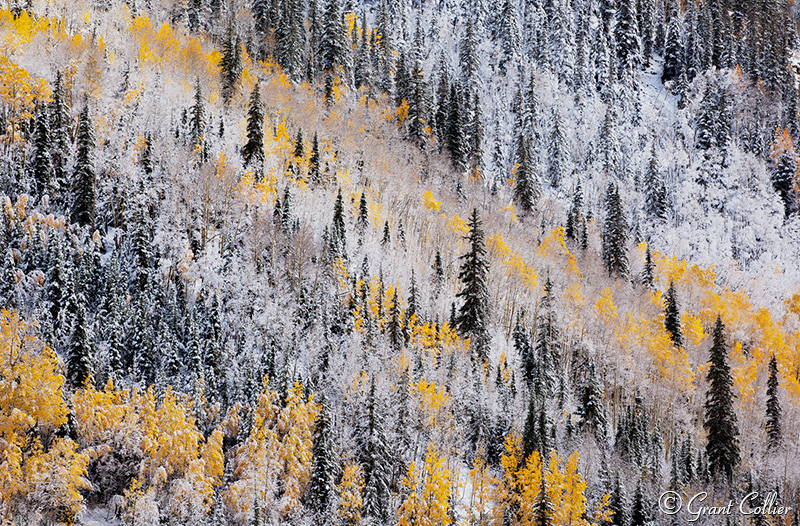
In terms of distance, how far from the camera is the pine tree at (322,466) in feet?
116

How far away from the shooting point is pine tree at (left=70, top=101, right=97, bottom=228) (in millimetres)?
43750

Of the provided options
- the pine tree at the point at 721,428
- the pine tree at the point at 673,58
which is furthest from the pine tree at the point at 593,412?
the pine tree at the point at 673,58

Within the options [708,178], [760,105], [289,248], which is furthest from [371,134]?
[760,105]

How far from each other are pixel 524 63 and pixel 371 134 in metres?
47.9

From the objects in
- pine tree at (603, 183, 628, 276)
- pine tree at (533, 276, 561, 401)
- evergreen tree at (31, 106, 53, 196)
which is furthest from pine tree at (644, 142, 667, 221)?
evergreen tree at (31, 106, 53, 196)

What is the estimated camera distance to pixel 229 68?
72938 mm

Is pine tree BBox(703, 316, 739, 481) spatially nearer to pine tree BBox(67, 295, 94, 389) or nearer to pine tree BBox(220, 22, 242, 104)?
pine tree BBox(67, 295, 94, 389)

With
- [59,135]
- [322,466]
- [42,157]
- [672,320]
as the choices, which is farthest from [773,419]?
[59,135]

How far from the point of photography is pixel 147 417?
3478 cm

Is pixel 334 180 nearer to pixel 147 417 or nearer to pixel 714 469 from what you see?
pixel 147 417

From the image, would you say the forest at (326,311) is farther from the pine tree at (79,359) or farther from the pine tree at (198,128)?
the pine tree at (198,128)

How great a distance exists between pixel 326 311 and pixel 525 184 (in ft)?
178

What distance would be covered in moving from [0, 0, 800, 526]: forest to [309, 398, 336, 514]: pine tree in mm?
236

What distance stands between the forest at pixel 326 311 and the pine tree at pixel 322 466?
236mm
